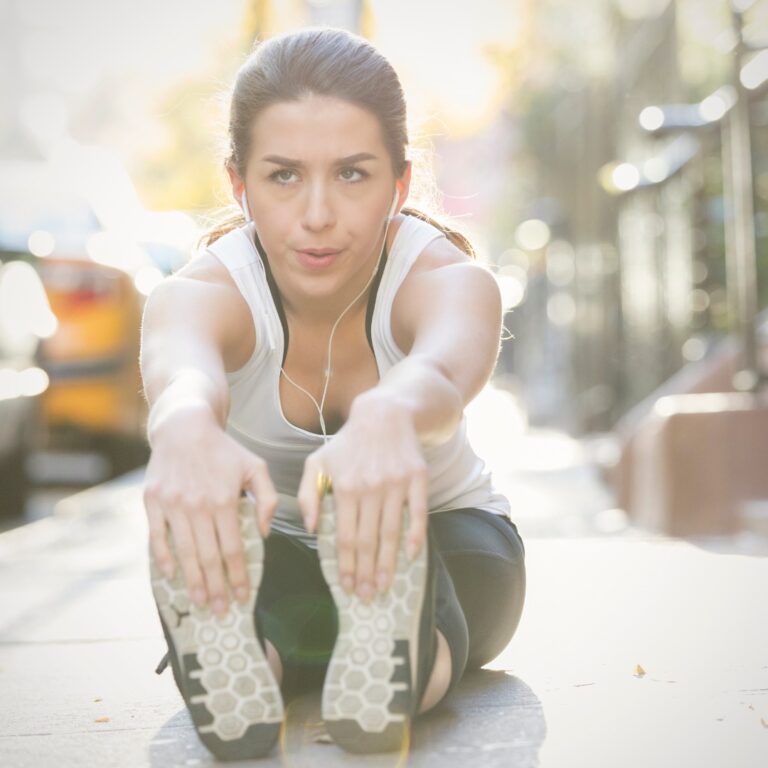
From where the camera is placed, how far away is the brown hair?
8.34 ft

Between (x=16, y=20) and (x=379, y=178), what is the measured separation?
29.9 meters

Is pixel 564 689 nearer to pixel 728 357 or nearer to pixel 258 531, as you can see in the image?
pixel 258 531

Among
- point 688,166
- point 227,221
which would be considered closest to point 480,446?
point 688,166

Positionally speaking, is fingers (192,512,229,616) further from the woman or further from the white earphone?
the white earphone

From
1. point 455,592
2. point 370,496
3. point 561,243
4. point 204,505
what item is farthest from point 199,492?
point 561,243

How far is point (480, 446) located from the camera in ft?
40.6

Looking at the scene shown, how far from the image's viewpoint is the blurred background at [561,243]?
17.4 ft

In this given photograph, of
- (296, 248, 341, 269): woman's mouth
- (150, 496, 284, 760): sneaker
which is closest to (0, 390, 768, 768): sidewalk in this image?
(150, 496, 284, 760): sneaker

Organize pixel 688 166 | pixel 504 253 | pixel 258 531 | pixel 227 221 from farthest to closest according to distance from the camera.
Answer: pixel 504 253 < pixel 688 166 < pixel 227 221 < pixel 258 531

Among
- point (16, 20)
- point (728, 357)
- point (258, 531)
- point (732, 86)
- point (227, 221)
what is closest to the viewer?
point (258, 531)

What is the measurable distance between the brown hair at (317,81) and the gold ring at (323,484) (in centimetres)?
85

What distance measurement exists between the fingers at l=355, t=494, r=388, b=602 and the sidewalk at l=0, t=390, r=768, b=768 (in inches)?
12.3

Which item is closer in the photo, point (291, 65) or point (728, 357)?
point (291, 65)

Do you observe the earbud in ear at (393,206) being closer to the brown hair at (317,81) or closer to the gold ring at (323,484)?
the brown hair at (317,81)
